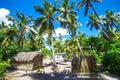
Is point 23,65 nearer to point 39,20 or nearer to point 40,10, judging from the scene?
point 39,20

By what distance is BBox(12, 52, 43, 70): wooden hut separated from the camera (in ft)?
105

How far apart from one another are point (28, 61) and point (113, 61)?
14.1 metres

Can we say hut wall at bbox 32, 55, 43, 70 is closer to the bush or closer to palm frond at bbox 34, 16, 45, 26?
palm frond at bbox 34, 16, 45, 26

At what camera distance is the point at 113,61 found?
2580 cm

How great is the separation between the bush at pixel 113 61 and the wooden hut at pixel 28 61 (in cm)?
1227

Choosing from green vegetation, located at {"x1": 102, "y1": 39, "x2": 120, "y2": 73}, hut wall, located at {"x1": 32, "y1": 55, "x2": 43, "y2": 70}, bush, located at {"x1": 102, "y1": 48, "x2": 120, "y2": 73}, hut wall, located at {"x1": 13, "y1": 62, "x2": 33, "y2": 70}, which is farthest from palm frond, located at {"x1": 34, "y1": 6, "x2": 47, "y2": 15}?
bush, located at {"x1": 102, "y1": 48, "x2": 120, "y2": 73}

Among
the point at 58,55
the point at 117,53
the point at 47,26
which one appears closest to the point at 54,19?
the point at 47,26

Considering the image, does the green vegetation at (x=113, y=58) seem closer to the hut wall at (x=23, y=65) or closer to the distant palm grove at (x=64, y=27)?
the distant palm grove at (x=64, y=27)

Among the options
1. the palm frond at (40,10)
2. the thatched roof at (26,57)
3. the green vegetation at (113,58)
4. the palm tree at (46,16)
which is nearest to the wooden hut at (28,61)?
the thatched roof at (26,57)

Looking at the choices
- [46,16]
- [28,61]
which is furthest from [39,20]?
[28,61]

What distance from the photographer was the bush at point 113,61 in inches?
987

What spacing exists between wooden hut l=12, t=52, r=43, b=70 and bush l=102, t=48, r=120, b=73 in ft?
40.3

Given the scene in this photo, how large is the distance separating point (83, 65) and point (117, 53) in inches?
205

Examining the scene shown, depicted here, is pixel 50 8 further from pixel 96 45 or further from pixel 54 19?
pixel 96 45
